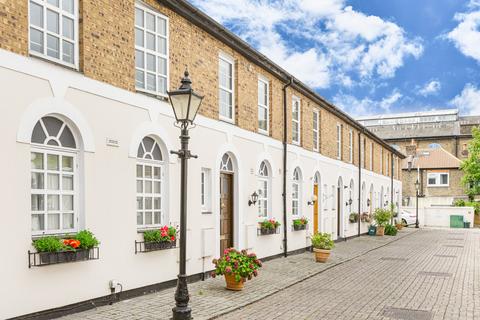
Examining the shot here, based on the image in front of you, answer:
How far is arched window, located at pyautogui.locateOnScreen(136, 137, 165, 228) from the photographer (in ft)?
31.4

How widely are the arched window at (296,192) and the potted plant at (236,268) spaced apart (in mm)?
7704

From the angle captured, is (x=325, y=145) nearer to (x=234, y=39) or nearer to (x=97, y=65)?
(x=234, y=39)

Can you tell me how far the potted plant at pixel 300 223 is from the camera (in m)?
16.7

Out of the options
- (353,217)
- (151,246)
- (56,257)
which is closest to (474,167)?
(353,217)

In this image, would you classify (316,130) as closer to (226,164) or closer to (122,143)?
(226,164)

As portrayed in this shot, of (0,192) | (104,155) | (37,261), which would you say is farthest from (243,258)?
(0,192)

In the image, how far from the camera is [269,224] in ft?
47.8

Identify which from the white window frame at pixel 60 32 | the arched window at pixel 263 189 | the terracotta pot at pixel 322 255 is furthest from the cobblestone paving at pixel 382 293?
the white window frame at pixel 60 32

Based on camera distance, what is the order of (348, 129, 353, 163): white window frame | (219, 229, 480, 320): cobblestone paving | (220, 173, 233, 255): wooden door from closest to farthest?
(219, 229, 480, 320): cobblestone paving, (220, 173, 233, 255): wooden door, (348, 129, 353, 163): white window frame

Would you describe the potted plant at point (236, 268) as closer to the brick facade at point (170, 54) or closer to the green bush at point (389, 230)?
the brick facade at point (170, 54)

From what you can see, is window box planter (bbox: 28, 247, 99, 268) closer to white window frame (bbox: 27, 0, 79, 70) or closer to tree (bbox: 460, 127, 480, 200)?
white window frame (bbox: 27, 0, 79, 70)

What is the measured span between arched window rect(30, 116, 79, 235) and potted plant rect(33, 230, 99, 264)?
0.88 feet

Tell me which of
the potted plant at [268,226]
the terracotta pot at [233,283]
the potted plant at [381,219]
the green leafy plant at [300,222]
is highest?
the potted plant at [268,226]

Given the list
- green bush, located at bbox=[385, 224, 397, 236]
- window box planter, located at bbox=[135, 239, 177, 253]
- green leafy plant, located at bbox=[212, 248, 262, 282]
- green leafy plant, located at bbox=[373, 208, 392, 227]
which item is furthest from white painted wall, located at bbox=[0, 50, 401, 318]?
green bush, located at bbox=[385, 224, 397, 236]
